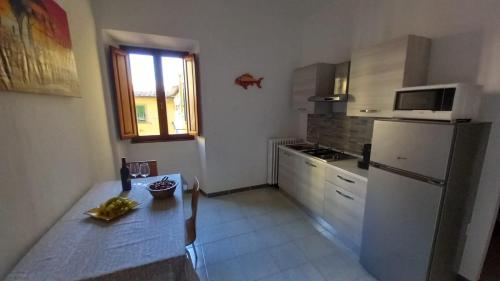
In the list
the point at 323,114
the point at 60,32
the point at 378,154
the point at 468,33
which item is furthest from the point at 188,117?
the point at 468,33

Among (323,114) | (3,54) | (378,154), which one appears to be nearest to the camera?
(3,54)

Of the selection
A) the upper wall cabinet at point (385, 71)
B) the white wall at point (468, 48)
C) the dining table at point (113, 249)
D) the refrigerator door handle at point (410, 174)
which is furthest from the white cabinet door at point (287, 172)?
the dining table at point (113, 249)

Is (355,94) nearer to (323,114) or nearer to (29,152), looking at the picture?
(323,114)

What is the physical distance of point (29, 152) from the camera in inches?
45.2

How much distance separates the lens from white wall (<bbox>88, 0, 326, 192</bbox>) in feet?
8.68

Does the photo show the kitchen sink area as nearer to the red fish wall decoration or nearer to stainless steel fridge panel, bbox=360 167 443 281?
stainless steel fridge panel, bbox=360 167 443 281

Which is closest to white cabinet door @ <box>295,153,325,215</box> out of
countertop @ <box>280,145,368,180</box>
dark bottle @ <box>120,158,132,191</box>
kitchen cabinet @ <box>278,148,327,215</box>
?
kitchen cabinet @ <box>278,148,327,215</box>

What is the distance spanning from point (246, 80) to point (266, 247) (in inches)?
91.2

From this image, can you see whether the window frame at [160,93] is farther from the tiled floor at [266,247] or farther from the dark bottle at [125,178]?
the dark bottle at [125,178]

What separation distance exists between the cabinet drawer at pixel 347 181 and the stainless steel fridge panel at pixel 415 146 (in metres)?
0.34

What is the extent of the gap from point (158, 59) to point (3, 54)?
2.22m

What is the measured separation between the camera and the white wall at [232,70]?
264 cm

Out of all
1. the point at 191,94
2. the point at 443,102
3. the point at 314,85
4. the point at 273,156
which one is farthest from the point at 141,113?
the point at 443,102

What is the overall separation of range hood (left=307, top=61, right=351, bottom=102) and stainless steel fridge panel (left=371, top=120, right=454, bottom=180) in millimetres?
759
